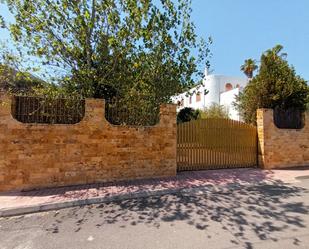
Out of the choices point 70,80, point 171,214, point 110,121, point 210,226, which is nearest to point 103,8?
point 70,80

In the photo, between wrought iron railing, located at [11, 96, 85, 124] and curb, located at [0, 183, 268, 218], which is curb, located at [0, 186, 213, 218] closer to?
curb, located at [0, 183, 268, 218]

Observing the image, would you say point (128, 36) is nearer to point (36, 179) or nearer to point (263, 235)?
point (36, 179)

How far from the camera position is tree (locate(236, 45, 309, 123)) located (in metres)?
10.5

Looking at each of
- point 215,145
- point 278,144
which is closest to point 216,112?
Result: point 278,144

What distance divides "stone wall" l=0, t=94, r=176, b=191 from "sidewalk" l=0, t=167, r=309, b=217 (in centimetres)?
35

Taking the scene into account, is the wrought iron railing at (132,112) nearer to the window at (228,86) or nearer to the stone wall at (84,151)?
the stone wall at (84,151)

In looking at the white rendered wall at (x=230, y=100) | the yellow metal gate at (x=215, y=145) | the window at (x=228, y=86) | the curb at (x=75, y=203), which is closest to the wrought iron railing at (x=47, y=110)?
the curb at (x=75, y=203)

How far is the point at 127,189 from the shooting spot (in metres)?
6.72

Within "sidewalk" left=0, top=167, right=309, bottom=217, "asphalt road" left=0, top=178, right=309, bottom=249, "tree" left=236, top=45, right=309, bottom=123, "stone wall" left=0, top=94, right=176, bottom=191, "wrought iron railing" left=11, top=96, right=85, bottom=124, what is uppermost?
"tree" left=236, top=45, right=309, bottom=123

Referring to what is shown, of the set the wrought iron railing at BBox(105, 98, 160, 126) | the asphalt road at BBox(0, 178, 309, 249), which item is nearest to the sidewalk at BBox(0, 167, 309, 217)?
the asphalt road at BBox(0, 178, 309, 249)

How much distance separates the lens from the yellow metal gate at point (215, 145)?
898 cm

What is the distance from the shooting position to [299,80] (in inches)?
436

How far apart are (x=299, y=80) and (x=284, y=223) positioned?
917cm

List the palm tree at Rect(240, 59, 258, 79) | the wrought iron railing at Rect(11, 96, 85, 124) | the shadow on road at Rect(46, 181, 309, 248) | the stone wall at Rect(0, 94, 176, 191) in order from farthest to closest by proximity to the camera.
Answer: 1. the palm tree at Rect(240, 59, 258, 79)
2. the wrought iron railing at Rect(11, 96, 85, 124)
3. the stone wall at Rect(0, 94, 176, 191)
4. the shadow on road at Rect(46, 181, 309, 248)
